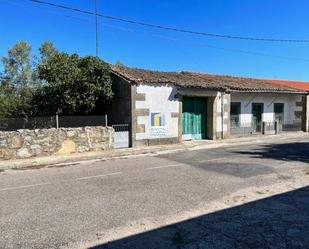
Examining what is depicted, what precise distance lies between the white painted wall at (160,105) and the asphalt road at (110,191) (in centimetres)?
397

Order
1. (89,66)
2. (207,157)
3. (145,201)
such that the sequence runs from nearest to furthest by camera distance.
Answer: (145,201)
(207,157)
(89,66)

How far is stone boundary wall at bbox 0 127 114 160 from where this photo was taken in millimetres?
11789

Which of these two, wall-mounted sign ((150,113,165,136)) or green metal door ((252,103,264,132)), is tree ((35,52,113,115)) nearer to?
wall-mounted sign ((150,113,165,136))

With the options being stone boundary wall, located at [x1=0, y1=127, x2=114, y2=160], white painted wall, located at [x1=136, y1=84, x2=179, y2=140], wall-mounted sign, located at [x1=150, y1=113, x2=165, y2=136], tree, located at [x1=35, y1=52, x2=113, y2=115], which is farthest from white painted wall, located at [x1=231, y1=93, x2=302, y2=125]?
stone boundary wall, located at [x1=0, y1=127, x2=114, y2=160]

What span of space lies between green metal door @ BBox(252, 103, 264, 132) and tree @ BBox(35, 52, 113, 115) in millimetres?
11139

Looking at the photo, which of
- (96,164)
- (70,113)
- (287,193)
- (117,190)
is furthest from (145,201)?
(70,113)

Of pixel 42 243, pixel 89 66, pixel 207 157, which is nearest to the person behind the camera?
pixel 42 243

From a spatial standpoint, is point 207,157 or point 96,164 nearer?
point 96,164

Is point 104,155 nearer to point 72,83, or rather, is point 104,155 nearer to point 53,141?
point 53,141

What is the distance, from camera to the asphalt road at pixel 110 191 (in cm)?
457

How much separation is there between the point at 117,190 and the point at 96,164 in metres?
4.05

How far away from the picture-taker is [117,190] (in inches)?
269

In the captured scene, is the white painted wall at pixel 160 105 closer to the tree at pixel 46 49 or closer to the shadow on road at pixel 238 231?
the shadow on road at pixel 238 231

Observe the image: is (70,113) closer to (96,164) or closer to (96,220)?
(96,164)
